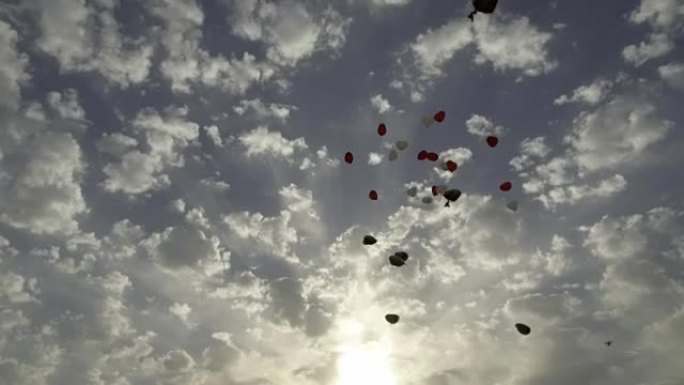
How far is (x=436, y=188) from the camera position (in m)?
31.2

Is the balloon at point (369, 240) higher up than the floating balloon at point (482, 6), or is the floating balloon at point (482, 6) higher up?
the floating balloon at point (482, 6)

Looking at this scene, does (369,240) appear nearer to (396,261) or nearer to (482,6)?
(396,261)

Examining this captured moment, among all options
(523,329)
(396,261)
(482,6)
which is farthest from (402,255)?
(482,6)

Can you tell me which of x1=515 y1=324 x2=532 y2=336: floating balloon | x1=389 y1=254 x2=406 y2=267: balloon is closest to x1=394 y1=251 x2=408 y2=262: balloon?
x1=389 y1=254 x2=406 y2=267: balloon

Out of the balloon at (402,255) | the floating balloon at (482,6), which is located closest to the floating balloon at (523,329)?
the balloon at (402,255)

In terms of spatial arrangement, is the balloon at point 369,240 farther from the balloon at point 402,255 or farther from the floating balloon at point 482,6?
the floating balloon at point 482,6

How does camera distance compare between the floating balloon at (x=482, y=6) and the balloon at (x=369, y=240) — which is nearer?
the floating balloon at (x=482, y=6)

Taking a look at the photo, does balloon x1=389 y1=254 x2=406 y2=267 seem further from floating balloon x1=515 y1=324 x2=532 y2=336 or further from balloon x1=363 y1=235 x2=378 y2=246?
floating balloon x1=515 y1=324 x2=532 y2=336

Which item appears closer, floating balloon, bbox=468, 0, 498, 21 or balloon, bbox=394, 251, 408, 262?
floating balloon, bbox=468, 0, 498, 21

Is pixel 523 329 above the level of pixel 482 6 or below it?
below

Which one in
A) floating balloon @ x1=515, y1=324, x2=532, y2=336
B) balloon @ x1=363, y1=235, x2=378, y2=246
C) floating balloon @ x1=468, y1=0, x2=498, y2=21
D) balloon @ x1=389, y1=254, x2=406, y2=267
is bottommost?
floating balloon @ x1=515, y1=324, x2=532, y2=336

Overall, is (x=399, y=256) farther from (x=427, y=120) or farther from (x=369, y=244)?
(x=427, y=120)

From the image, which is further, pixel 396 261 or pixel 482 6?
pixel 396 261

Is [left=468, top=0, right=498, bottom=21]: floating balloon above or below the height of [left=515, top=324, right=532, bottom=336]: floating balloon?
above
